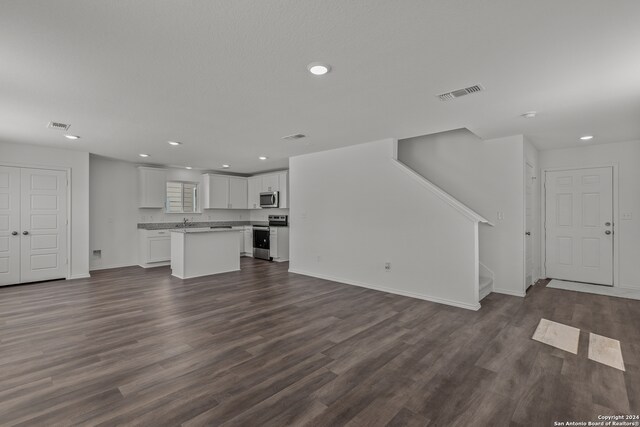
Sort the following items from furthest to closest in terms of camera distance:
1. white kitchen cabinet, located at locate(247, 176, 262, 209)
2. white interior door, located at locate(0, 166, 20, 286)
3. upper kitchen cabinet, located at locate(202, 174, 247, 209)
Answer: white kitchen cabinet, located at locate(247, 176, 262, 209)
upper kitchen cabinet, located at locate(202, 174, 247, 209)
white interior door, located at locate(0, 166, 20, 286)

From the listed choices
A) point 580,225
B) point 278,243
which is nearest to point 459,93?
point 580,225

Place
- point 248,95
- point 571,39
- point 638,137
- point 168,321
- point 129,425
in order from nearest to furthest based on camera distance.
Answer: point 129,425 → point 571,39 → point 248,95 → point 168,321 → point 638,137

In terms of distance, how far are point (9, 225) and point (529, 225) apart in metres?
9.15

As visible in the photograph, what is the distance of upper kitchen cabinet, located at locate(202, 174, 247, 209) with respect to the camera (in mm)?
8719

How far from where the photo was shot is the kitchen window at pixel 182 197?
8281mm

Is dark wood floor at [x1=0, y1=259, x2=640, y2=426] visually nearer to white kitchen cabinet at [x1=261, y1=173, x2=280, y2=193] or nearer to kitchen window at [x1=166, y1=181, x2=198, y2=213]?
kitchen window at [x1=166, y1=181, x2=198, y2=213]

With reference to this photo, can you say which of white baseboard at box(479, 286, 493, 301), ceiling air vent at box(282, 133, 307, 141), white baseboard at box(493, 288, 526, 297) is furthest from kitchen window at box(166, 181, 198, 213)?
white baseboard at box(493, 288, 526, 297)

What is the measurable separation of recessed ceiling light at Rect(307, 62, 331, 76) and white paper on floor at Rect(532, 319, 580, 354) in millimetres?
3431

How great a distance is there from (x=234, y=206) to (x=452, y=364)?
777 cm

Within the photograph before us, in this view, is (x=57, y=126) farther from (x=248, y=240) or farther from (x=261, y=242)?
(x=248, y=240)

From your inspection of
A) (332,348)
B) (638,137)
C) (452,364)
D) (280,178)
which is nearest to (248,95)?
(332,348)

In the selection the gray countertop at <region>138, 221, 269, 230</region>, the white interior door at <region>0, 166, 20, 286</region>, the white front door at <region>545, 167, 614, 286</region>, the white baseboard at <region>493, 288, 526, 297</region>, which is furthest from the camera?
the gray countertop at <region>138, 221, 269, 230</region>

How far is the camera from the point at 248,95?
3215mm

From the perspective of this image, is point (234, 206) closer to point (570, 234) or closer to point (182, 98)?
point (182, 98)
